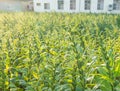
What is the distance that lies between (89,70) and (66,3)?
2746cm

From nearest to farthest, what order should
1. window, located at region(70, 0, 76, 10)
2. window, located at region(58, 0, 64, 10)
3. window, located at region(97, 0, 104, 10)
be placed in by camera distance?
window, located at region(97, 0, 104, 10) < window, located at region(70, 0, 76, 10) < window, located at region(58, 0, 64, 10)

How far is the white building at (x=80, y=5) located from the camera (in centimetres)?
2847

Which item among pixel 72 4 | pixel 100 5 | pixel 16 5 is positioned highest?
pixel 72 4

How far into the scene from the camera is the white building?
1121 inches

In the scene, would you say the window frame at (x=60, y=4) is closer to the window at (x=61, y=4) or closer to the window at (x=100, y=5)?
the window at (x=61, y=4)

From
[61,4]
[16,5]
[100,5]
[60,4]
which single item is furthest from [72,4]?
[16,5]

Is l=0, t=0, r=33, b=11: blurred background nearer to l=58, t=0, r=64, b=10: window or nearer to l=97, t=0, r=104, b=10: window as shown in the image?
l=58, t=0, r=64, b=10: window

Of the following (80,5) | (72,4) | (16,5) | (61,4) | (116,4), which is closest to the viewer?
(116,4)

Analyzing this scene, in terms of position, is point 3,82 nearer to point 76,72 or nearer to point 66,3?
point 76,72

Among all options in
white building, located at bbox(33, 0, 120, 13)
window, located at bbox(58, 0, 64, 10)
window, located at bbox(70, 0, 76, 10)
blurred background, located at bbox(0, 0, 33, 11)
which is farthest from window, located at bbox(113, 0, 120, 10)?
blurred background, located at bbox(0, 0, 33, 11)

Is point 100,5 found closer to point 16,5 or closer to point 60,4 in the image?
point 60,4

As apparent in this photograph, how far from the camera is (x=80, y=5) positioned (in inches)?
1163

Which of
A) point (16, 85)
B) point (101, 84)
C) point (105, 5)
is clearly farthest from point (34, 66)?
point (105, 5)

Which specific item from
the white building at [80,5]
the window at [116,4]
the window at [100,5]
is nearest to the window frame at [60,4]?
the white building at [80,5]
